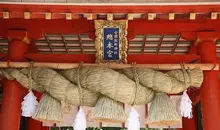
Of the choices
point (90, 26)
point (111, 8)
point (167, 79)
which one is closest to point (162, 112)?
point (167, 79)

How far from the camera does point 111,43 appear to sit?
456cm

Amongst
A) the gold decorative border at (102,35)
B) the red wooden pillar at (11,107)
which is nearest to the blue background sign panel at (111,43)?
the gold decorative border at (102,35)

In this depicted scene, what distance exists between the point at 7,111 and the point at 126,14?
1.82 m

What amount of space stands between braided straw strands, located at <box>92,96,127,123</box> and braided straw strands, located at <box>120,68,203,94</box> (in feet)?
1.33

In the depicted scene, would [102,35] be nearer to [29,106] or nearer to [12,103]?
[29,106]

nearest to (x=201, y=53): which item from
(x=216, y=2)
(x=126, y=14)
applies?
(x=216, y=2)

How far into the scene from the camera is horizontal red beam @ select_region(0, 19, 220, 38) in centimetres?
466

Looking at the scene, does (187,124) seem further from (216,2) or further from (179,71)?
(216,2)

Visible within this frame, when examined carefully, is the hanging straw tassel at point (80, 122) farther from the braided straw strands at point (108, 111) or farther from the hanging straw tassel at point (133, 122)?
the hanging straw tassel at point (133, 122)

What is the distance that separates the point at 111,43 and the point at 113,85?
69cm

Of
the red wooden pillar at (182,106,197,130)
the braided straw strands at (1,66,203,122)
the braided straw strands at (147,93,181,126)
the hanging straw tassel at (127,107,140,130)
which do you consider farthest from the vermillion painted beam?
the red wooden pillar at (182,106,197,130)

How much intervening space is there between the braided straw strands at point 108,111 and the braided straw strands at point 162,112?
33cm

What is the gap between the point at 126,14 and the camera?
424cm

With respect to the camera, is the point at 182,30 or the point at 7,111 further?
the point at 182,30
